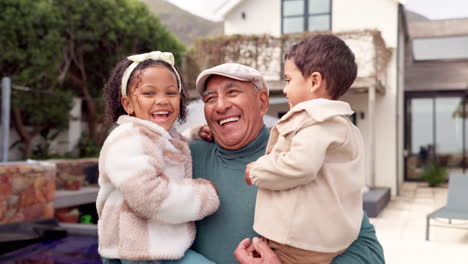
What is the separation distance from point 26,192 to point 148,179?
6257 mm

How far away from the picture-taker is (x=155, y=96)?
170 centimetres

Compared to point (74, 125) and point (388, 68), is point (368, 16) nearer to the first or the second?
point (388, 68)

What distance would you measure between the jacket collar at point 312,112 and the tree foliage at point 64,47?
11.7 m

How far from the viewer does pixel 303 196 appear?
56.8 inches

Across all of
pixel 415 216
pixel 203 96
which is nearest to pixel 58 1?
pixel 415 216

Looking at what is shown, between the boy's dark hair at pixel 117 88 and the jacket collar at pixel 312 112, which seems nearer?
the jacket collar at pixel 312 112

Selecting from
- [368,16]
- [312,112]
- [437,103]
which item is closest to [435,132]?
[437,103]

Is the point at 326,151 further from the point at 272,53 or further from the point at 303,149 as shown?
the point at 272,53

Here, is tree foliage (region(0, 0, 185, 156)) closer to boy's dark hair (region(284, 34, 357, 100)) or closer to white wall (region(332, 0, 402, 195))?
white wall (region(332, 0, 402, 195))

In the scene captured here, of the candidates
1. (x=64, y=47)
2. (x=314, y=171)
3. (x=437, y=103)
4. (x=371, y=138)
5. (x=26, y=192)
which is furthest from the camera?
(x=437, y=103)

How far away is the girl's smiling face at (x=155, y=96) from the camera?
1688 millimetres

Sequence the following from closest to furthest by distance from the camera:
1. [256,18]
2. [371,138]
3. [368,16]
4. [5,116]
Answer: [5,116] < [371,138] < [368,16] < [256,18]

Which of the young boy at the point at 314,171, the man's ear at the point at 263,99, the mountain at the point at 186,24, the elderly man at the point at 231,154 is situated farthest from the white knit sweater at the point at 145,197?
the mountain at the point at 186,24

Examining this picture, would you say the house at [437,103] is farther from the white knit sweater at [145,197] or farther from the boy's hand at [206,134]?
the white knit sweater at [145,197]
